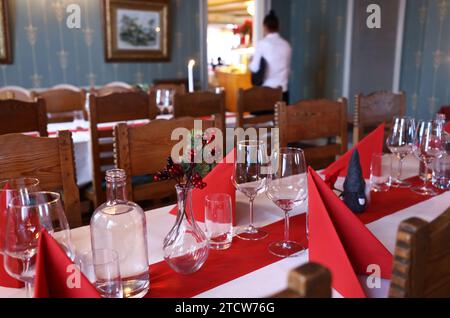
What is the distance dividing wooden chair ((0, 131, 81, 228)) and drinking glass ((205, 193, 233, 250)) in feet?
1.64

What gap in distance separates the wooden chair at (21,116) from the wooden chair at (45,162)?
2.77 ft

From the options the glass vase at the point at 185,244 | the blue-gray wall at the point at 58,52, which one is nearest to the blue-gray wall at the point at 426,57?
the blue-gray wall at the point at 58,52

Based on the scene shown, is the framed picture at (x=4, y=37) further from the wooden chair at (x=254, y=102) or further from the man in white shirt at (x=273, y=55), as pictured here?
the wooden chair at (x=254, y=102)

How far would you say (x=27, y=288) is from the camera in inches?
28.6

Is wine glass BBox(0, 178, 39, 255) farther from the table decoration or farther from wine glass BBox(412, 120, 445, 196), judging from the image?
wine glass BBox(412, 120, 445, 196)

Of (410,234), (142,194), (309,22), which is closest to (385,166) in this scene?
(142,194)

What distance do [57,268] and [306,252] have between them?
0.50m

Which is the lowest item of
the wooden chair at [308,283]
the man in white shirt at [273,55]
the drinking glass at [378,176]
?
the drinking glass at [378,176]

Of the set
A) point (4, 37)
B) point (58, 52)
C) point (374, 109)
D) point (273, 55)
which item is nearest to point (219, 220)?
point (374, 109)

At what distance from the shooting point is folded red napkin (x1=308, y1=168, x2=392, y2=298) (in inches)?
31.0

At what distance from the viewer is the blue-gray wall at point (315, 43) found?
532cm

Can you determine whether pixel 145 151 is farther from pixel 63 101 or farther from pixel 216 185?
pixel 63 101

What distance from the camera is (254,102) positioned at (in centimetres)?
275
